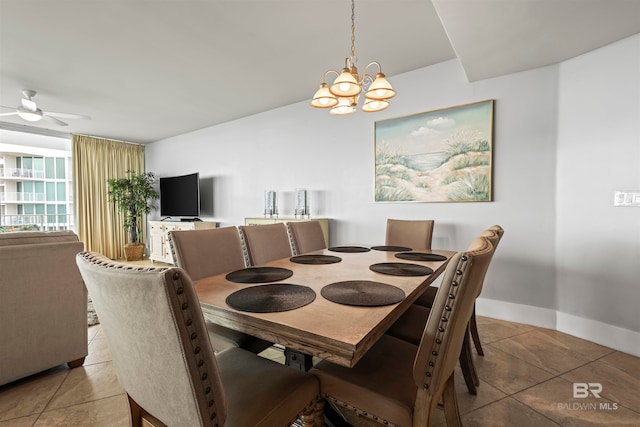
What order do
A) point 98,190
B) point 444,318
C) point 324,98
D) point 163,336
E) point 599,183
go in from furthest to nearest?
point 98,190 → point 599,183 → point 324,98 → point 444,318 → point 163,336

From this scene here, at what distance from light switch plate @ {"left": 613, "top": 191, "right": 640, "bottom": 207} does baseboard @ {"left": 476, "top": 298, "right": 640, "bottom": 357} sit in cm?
92

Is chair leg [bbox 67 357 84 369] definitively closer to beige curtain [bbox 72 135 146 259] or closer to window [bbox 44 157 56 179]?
beige curtain [bbox 72 135 146 259]

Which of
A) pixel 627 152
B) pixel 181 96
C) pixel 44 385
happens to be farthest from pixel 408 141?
pixel 44 385

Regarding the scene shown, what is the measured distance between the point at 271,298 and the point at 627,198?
264 centimetres

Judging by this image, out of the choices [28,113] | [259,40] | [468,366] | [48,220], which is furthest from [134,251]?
[468,366]

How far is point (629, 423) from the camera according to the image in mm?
1398

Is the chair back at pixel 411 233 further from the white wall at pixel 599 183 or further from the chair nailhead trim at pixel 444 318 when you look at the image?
the chair nailhead trim at pixel 444 318

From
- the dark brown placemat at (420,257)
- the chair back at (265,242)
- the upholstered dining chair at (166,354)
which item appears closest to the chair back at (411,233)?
the dark brown placemat at (420,257)

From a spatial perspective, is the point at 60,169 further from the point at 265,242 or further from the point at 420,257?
the point at 420,257

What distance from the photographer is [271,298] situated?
3.58 feet

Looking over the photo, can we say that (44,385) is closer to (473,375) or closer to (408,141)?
(473,375)

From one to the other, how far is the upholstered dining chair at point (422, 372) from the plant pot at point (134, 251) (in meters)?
5.88

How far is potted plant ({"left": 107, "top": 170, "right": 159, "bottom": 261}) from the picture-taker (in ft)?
18.1

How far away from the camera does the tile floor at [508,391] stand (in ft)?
4.72
